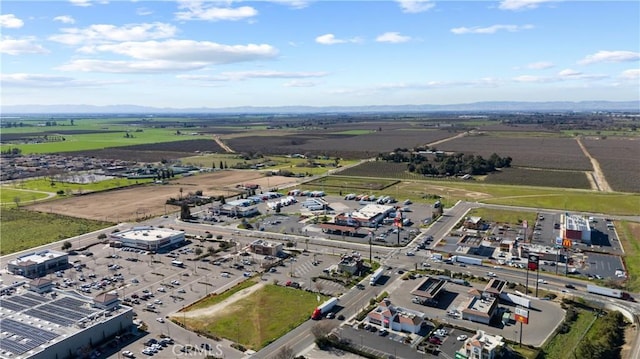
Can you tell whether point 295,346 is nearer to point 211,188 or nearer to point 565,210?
point 565,210

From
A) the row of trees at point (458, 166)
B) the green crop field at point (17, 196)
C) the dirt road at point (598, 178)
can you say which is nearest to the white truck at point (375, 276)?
the dirt road at point (598, 178)

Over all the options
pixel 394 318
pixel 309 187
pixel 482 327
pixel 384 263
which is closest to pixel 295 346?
pixel 394 318

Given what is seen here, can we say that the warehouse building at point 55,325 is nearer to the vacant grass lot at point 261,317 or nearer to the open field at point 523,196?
the vacant grass lot at point 261,317

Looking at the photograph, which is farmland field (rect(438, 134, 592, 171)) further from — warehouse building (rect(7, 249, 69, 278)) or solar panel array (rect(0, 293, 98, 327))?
solar panel array (rect(0, 293, 98, 327))

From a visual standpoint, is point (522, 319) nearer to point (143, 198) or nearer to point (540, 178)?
point (143, 198)

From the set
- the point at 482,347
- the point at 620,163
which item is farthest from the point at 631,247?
the point at 620,163
